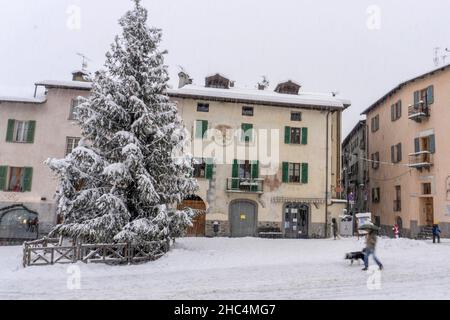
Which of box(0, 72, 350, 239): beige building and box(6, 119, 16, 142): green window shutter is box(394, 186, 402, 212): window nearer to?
box(0, 72, 350, 239): beige building

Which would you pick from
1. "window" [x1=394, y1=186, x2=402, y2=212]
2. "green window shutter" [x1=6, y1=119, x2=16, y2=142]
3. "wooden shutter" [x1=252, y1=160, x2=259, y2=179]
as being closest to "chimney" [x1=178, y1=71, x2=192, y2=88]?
"wooden shutter" [x1=252, y1=160, x2=259, y2=179]

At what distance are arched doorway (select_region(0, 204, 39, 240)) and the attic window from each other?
51.2 ft

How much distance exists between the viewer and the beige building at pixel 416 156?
25375mm

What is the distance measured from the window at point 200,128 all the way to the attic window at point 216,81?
3418mm

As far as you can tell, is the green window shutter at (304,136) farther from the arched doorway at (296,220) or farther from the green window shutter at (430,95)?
the green window shutter at (430,95)

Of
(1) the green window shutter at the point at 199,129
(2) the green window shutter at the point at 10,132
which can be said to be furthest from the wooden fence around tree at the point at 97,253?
(2) the green window shutter at the point at 10,132

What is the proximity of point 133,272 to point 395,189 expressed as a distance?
→ 2398 centimetres

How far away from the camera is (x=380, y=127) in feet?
112

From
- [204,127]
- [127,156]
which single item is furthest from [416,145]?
[127,156]

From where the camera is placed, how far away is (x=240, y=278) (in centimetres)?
1248
